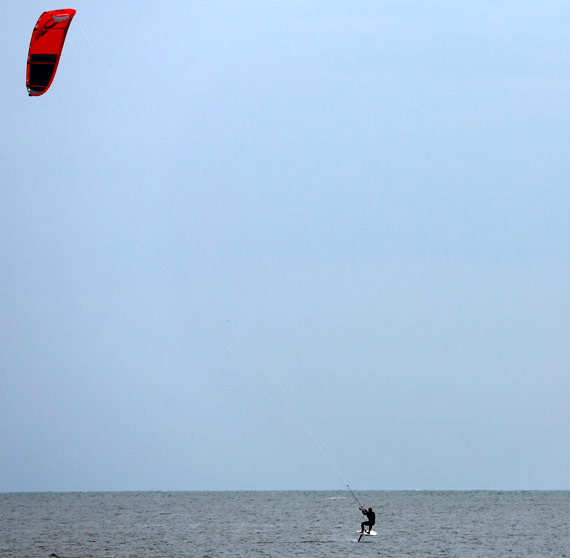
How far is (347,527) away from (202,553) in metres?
22.8

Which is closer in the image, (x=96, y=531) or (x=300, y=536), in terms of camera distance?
(x=300, y=536)

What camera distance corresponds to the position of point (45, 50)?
129 ft

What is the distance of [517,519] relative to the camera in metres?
85.2

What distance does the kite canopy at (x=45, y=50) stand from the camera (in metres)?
38.9

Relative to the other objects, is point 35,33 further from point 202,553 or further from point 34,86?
point 202,553

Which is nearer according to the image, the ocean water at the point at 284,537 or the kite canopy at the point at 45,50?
the kite canopy at the point at 45,50

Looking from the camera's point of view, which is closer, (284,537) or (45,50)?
(45,50)

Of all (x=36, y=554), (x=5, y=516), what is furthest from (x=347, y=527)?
(x=5, y=516)

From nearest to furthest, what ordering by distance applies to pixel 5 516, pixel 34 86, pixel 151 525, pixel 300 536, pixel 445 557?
pixel 34 86
pixel 445 557
pixel 300 536
pixel 151 525
pixel 5 516

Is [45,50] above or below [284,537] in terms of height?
above

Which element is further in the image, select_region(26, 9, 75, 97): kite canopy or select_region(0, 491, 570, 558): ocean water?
select_region(0, 491, 570, 558): ocean water

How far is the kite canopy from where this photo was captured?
3894 cm

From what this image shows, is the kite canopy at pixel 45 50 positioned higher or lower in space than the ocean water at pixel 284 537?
higher

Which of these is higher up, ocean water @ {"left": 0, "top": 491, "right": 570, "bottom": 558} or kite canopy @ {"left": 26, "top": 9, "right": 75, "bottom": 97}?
kite canopy @ {"left": 26, "top": 9, "right": 75, "bottom": 97}
